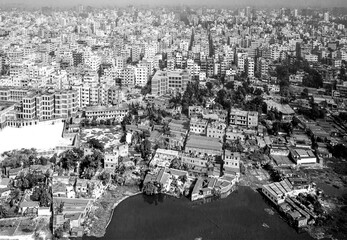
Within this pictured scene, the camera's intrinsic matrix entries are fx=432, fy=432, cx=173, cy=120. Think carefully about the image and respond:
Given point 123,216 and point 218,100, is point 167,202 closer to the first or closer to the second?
point 123,216

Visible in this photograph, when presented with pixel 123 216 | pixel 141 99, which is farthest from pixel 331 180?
pixel 141 99

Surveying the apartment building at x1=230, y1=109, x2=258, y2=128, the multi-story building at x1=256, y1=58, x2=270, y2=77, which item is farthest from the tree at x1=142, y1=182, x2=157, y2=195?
the multi-story building at x1=256, y1=58, x2=270, y2=77

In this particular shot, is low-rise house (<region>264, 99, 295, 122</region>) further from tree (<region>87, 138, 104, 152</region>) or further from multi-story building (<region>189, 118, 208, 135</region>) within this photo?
tree (<region>87, 138, 104, 152</region>)

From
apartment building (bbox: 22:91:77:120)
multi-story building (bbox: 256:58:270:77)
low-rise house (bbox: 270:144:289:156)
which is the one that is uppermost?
multi-story building (bbox: 256:58:270:77)

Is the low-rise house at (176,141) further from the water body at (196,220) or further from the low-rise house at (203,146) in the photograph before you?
the water body at (196,220)

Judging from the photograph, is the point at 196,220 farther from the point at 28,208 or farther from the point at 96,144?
the point at 96,144
